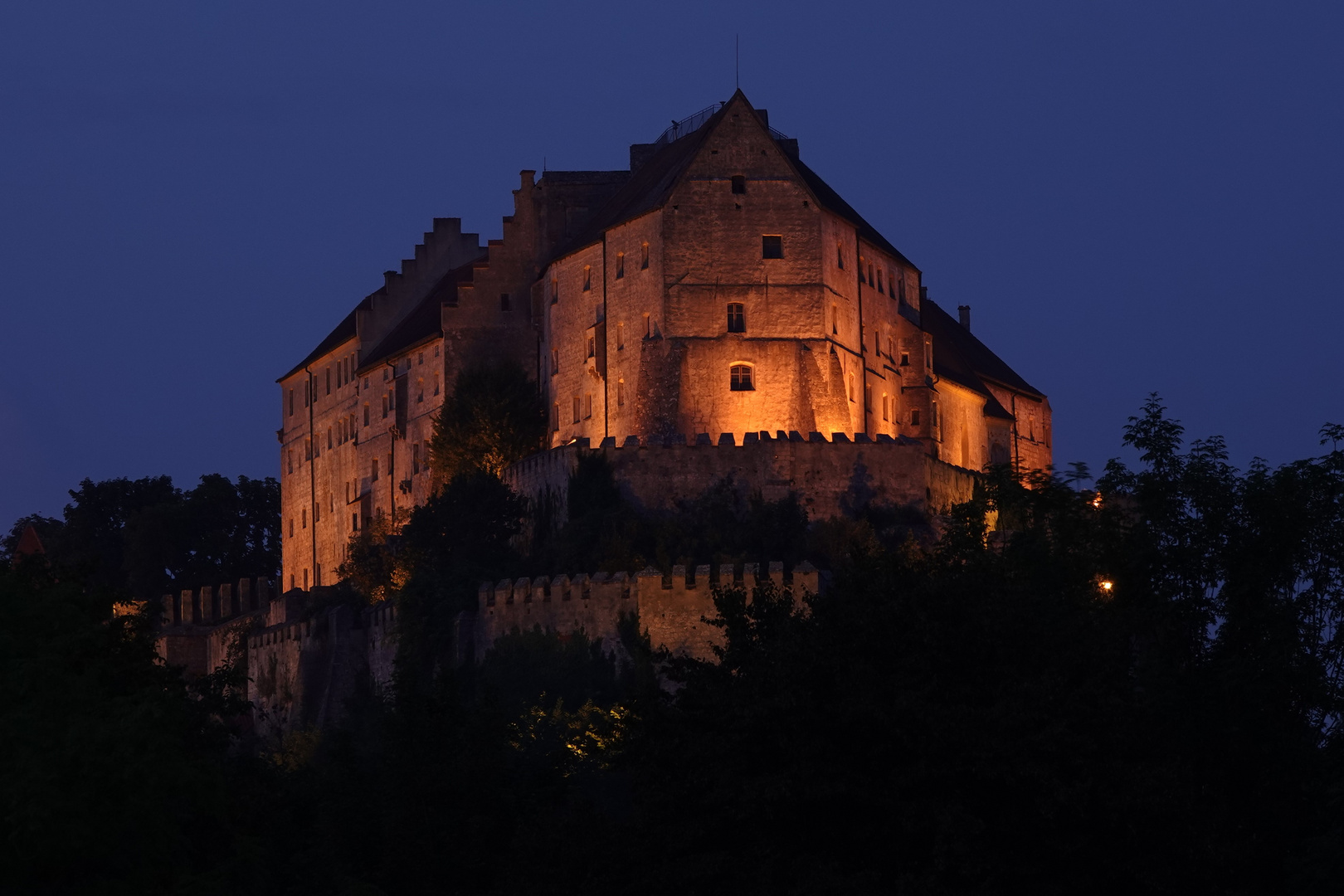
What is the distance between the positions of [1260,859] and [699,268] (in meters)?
49.5

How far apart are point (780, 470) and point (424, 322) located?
28.2 metres

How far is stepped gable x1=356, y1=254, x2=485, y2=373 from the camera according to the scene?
104m

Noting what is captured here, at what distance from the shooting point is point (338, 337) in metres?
117

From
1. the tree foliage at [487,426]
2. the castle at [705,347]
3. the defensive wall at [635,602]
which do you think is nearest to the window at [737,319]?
the castle at [705,347]

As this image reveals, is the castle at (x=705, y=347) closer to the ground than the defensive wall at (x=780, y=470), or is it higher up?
higher up

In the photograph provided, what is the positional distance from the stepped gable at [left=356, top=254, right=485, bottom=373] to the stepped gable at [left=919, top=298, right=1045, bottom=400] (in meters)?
19.4

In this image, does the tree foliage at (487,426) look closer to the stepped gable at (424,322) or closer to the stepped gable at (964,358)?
the stepped gable at (424,322)

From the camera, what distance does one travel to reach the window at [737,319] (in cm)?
8888

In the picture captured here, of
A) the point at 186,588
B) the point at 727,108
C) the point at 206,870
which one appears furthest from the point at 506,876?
the point at 186,588

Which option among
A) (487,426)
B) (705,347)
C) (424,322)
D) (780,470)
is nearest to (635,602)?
(780,470)

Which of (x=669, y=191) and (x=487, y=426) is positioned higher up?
(x=669, y=191)

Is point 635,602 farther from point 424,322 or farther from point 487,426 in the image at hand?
point 424,322

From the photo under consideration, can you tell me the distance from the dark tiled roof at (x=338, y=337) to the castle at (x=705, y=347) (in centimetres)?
660

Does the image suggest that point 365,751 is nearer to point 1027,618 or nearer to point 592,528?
point 592,528
